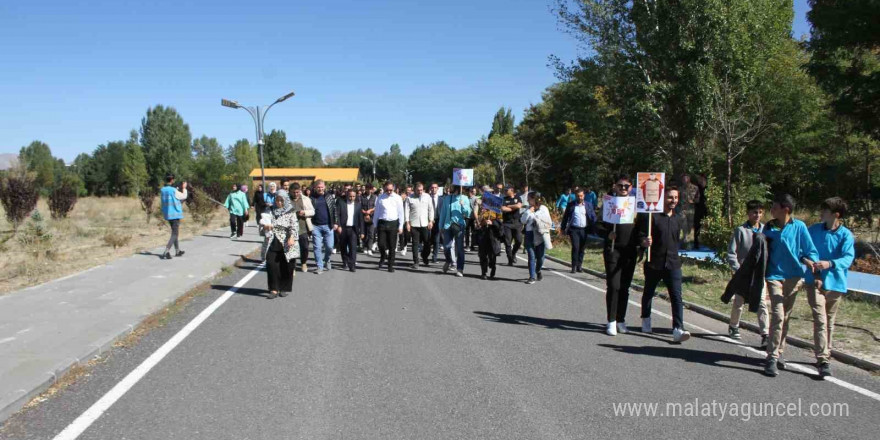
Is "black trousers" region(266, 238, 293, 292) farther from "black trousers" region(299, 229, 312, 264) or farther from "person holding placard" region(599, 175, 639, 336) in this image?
"person holding placard" region(599, 175, 639, 336)

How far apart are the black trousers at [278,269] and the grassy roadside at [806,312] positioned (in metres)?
6.46

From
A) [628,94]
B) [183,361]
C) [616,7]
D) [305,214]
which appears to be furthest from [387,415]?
[616,7]

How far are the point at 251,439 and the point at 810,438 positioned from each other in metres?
3.89

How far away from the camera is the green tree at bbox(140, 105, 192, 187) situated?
8606cm

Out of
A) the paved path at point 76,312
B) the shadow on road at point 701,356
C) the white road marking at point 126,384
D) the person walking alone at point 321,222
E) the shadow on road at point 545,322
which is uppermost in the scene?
the person walking alone at point 321,222

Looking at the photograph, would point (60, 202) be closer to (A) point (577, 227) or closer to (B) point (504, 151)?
(A) point (577, 227)

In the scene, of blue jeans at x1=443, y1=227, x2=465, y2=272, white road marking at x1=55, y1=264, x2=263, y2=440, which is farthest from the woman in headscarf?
blue jeans at x1=443, y1=227, x2=465, y2=272

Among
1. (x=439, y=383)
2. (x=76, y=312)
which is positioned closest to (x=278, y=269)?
(x=76, y=312)

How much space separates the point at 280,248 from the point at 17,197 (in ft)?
51.2

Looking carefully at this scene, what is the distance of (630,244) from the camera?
756cm

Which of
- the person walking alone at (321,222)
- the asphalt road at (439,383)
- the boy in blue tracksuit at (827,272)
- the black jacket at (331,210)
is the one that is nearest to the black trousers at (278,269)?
the asphalt road at (439,383)

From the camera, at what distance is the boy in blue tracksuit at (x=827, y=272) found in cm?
559

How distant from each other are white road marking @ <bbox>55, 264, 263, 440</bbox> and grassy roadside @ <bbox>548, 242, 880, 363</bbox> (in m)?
7.23

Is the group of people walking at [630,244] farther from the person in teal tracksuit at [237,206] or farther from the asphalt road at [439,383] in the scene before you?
the person in teal tracksuit at [237,206]
